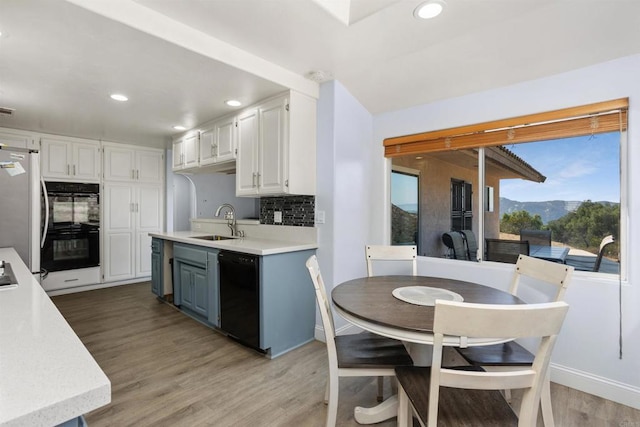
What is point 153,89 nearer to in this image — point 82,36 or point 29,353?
point 82,36

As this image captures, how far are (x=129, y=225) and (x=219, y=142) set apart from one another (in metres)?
2.37

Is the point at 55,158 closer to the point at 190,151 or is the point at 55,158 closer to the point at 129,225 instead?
the point at 129,225

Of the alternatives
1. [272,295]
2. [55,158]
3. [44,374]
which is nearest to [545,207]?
[272,295]

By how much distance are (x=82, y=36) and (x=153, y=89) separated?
31.5 inches

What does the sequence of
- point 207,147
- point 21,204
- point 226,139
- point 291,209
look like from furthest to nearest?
point 207,147 < point 226,139 < point 291,209 < point 21,204

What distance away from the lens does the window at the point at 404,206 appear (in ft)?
10.4

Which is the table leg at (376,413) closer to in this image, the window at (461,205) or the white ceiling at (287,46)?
the window at (461,205)

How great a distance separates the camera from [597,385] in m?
2.00

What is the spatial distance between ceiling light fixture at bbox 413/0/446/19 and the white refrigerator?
292 cm

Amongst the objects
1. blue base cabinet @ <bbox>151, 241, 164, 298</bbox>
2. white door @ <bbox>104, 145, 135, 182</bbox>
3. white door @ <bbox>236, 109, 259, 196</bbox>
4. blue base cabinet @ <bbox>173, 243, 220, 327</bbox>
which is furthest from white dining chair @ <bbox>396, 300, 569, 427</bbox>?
white door @ <bbox>104, 145, 135, 182</bbox>

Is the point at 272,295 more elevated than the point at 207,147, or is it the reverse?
the point at 207,147

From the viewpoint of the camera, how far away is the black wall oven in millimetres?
4035

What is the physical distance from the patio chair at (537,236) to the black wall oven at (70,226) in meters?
5.10

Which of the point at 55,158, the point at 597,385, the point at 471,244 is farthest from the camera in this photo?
the point at 55,158
